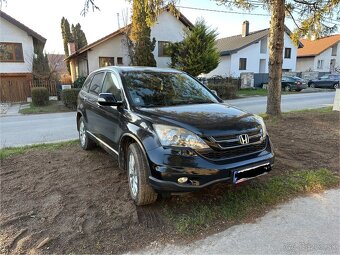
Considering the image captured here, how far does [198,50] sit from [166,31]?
5.81m

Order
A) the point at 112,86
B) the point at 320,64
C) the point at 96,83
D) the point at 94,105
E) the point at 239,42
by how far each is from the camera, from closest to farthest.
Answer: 1. the point at 112,86
2. the point at 94,105
3. the point at 96,83
4. the point at 239,42
5. the point at 320,64

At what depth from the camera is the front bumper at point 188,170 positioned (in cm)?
301

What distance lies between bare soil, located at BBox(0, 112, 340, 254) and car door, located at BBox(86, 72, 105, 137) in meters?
0.65

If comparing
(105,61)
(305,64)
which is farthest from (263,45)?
(105,61)

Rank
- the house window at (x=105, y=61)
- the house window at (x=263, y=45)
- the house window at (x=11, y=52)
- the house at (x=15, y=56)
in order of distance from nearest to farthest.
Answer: the house at (x=15, y=56) < the house window at (x=11, y=52) < the house window at (x=105, y=61) < the house window at (x=263, y=45)

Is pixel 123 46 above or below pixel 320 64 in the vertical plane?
above

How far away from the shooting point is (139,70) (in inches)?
180

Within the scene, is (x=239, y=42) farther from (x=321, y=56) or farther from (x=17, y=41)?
(x=17, y=41)

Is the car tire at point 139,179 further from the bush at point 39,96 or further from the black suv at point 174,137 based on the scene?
the bush at point 39,96

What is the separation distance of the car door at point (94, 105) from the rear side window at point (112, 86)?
24 cm

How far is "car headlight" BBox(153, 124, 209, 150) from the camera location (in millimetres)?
3066

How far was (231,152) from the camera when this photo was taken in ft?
10.5

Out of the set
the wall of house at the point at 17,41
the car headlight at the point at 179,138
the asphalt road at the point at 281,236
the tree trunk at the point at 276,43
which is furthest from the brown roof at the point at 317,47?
the car headlight at the point at 179,138

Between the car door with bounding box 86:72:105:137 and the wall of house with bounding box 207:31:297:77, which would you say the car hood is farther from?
the wall of house with bounding box 207:31:297:77
